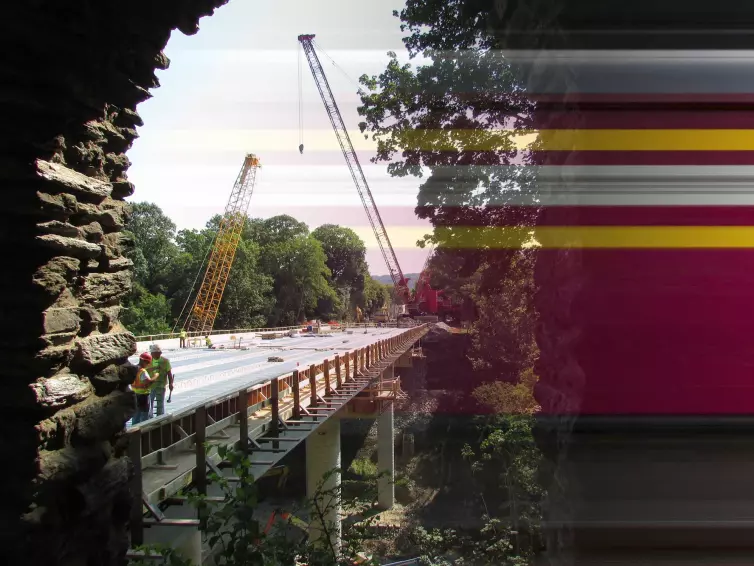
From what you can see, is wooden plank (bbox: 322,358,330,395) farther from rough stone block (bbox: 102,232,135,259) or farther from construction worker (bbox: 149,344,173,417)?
rough stone block (bbox: 102,232,135,259)

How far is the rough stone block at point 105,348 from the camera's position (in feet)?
6.52

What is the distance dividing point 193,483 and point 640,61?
3705mm

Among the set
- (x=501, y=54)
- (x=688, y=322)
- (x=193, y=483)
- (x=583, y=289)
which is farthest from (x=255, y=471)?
(x=501, y=54)

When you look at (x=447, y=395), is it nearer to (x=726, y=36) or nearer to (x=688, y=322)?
(x=688, y=322)

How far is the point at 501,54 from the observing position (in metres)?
3.53

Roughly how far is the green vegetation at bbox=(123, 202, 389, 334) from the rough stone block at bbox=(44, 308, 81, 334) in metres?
24.3

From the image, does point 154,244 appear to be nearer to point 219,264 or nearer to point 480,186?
point 219,264

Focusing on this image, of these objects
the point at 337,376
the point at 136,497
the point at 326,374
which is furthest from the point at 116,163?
the point at 337,376

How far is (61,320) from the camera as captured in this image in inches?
72.4

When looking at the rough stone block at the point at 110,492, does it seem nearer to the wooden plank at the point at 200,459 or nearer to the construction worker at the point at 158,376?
the wooden plank at the point at 200,459

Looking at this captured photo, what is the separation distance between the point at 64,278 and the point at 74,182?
38cm

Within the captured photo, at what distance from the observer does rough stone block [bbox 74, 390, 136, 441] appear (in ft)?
6.40

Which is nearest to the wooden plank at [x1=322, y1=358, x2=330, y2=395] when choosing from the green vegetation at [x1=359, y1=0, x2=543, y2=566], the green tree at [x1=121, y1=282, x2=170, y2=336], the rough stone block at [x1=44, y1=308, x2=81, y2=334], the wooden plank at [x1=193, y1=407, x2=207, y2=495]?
the green vegetation at [x1=359, y1=0, x2=543, y2=566]

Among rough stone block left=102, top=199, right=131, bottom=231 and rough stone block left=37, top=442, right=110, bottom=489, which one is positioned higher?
rough stone block left=102, top=199, right=131, bottom=231
